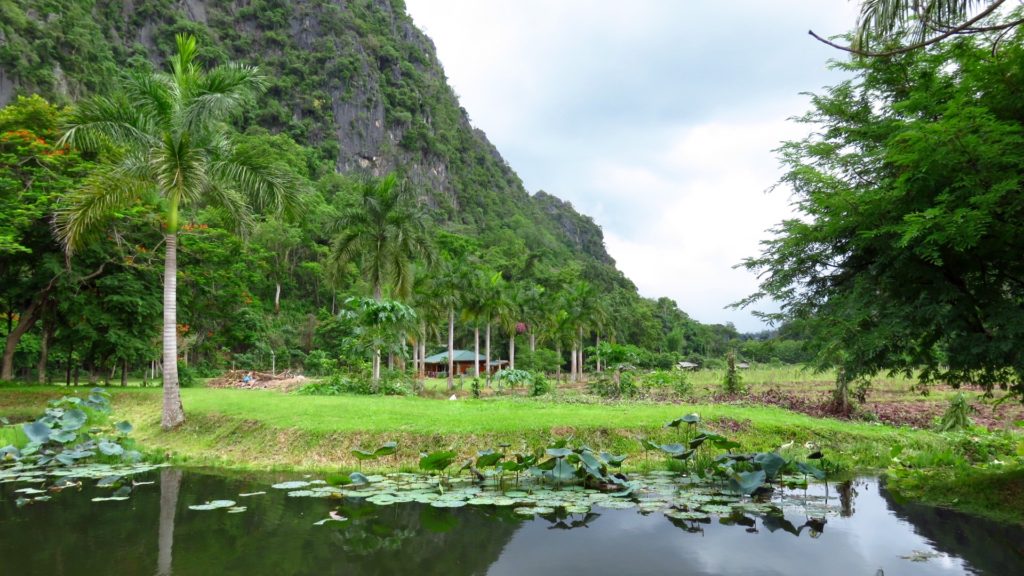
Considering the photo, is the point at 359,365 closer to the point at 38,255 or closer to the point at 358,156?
the point at 38,255

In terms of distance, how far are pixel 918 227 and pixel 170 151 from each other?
43.7 feet

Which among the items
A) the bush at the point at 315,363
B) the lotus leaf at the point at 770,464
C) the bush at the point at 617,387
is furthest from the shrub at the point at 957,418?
the bush at the point at 315,363

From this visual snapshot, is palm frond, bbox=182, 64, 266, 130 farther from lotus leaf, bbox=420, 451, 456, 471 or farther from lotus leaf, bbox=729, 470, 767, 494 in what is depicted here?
lotus leaf, bbox=729, 470, 767, 494

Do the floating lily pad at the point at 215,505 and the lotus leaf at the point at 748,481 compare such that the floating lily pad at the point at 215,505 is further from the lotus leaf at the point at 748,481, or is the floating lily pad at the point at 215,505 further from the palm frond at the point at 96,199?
the palm frond at the point at 96,199

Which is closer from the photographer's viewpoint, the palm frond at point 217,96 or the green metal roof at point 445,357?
the palm frond at point 217,96

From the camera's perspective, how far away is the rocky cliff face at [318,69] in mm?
51438

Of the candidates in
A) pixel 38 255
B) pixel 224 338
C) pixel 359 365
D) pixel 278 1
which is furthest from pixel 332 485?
pixel 278 1

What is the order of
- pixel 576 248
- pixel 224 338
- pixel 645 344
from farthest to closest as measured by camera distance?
pixel 576 248, pixel 645 344, pixel 224 338

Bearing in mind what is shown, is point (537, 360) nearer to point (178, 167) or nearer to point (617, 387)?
point (617, 387)

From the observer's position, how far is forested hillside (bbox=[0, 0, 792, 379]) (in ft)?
54.1

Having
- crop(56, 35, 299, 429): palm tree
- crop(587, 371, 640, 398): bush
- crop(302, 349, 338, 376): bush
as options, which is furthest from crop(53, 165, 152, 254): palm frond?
crop(302, 349, 338, 376): bush

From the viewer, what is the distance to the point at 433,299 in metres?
30.6

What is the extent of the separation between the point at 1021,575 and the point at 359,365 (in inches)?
709

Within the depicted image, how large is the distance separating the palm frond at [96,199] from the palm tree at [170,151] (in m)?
0.02
